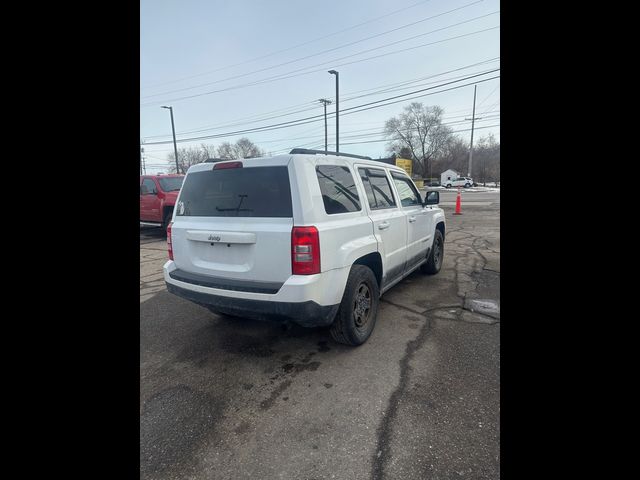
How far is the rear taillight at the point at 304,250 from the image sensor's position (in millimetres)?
2727

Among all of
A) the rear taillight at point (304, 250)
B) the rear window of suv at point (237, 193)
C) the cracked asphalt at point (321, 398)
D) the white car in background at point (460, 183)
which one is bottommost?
the cracked asphalt at point (321, 398)

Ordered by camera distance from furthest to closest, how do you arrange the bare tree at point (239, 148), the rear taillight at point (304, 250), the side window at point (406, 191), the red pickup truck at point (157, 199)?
the bare tree at point (239, 148), the red pickup truck at point (157, 199), the side window at point (406, 191), the rear taillight at point (304, 250)

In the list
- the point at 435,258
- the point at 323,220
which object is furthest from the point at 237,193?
the point at 435,258

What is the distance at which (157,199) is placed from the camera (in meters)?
10.6

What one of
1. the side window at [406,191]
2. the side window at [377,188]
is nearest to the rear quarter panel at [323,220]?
the side window at [377,188]

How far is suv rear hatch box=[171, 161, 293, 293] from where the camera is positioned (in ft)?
9.27

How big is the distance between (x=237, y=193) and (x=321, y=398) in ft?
6.37

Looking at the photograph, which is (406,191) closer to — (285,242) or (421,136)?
(285,242)

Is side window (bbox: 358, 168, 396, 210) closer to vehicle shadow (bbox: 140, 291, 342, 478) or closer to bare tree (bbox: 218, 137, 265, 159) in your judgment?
vehicle shadow (bbox: 140, 291, 342, 478)

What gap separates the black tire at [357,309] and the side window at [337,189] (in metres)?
0.63

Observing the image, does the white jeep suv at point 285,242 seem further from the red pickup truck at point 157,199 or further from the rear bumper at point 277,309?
the red pickup truck at point 157,199
